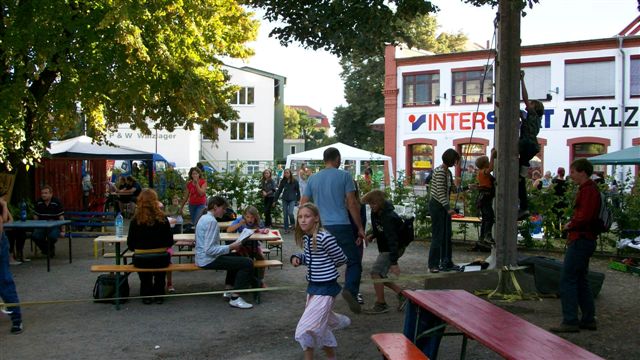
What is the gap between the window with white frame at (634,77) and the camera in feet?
92.8

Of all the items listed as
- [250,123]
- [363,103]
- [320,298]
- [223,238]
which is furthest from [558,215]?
[250,123]

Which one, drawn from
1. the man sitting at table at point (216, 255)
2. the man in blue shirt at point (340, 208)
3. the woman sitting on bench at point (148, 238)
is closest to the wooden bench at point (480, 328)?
the man in blue shirt at point (340, 208)

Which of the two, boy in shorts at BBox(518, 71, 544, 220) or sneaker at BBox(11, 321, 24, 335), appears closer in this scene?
sneaker at BBox(11, 321, 24, 335)

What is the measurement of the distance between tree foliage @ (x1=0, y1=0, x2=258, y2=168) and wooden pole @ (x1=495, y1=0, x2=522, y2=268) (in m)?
8.00

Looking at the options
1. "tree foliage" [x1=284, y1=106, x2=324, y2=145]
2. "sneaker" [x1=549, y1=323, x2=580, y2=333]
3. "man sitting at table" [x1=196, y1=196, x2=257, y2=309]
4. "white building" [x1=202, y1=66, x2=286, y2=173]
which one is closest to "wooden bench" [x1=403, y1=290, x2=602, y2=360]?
"sneaker" [x1=549, y1=323, x2=580, y2=333]

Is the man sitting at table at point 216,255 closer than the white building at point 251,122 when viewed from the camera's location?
Yes

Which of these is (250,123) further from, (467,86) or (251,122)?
(467,86)

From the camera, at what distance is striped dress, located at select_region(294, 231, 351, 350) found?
541 cm

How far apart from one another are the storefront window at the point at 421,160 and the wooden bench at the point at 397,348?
29.0 metres

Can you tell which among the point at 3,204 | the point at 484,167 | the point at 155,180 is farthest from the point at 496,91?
the point at 155,180

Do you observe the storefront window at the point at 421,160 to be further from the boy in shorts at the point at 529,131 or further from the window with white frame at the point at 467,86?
the boy in shorts at the point at 529,131

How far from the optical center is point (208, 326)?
7.20 meters

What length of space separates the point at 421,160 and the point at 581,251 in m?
27.9

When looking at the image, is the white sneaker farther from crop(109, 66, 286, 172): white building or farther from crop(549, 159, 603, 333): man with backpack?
crop(109, 66, 286, 172): white building
